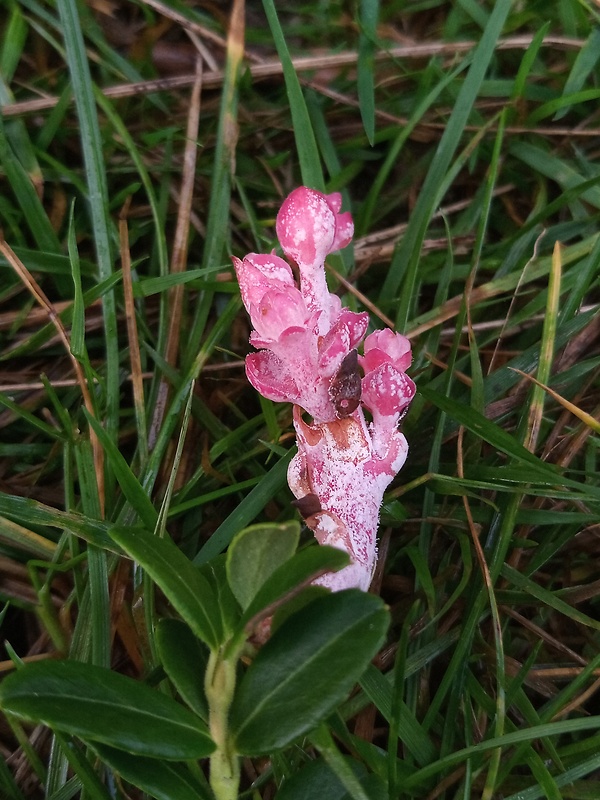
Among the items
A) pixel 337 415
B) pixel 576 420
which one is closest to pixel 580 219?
pixel 576 420

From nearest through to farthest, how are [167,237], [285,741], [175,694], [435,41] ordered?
1. [285,741]
2. [175,694]
3. [167,237]
4. [435,41]

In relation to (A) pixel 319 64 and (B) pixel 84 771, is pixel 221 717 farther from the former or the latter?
(A) pixel 319 64

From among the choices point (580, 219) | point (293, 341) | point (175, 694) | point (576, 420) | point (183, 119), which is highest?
point (183, 119)

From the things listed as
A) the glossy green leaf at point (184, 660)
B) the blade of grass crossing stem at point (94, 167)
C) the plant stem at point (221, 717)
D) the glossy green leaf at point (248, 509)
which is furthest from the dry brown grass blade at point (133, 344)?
the plant stem at point (221, 717)

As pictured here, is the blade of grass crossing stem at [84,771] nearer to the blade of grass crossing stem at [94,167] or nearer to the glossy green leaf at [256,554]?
the glossy green leaf at [256,554]

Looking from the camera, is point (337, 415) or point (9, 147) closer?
point (337, 415)

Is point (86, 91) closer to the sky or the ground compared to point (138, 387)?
closer to the sky

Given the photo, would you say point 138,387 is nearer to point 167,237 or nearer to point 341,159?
point 167,237
